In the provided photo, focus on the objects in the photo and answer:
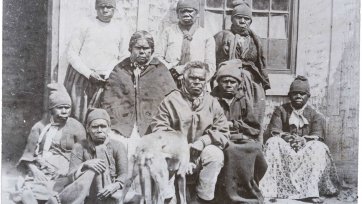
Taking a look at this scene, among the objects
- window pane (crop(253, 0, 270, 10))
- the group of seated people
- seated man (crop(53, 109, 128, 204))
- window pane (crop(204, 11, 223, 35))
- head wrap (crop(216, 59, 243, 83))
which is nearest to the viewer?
seated man (crop(53, 109, 128, 204))

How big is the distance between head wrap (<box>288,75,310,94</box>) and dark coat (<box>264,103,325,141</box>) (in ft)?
0.52

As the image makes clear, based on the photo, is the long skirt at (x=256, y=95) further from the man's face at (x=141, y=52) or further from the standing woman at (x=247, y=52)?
the man's face at (x=141, y=52)

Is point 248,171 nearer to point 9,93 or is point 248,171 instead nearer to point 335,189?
point 335,189

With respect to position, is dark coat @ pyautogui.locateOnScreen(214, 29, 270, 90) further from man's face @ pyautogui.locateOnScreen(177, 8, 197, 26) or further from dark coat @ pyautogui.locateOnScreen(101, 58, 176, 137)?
dark coat @ pyautogui.locateOnScreen(101, 58, 176, 137)

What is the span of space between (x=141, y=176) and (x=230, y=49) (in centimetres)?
148

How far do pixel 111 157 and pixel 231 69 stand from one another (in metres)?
1.40

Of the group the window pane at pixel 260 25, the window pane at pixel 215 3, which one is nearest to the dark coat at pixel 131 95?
the window pane at pixel 215 3

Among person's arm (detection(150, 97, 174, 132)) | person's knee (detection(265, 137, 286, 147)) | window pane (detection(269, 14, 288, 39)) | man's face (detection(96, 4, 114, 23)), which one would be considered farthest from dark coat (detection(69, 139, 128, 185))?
window pane (detection(269, 14, 288, 39))

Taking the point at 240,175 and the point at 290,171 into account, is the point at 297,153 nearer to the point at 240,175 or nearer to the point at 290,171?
the point at 290,171

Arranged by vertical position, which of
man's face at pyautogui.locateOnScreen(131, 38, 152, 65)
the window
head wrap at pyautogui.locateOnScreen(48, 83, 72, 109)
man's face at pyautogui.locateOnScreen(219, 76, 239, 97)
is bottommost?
head wrap at pyautogui.locateOnScreen(48, 83, 72, 109)

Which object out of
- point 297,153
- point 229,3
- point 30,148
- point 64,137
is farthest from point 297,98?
point 30,148

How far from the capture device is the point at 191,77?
523 centimetres

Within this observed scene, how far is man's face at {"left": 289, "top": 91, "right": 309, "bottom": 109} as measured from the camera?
18.0ft

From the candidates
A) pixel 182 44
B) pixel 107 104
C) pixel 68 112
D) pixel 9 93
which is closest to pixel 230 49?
pixel 182 44
